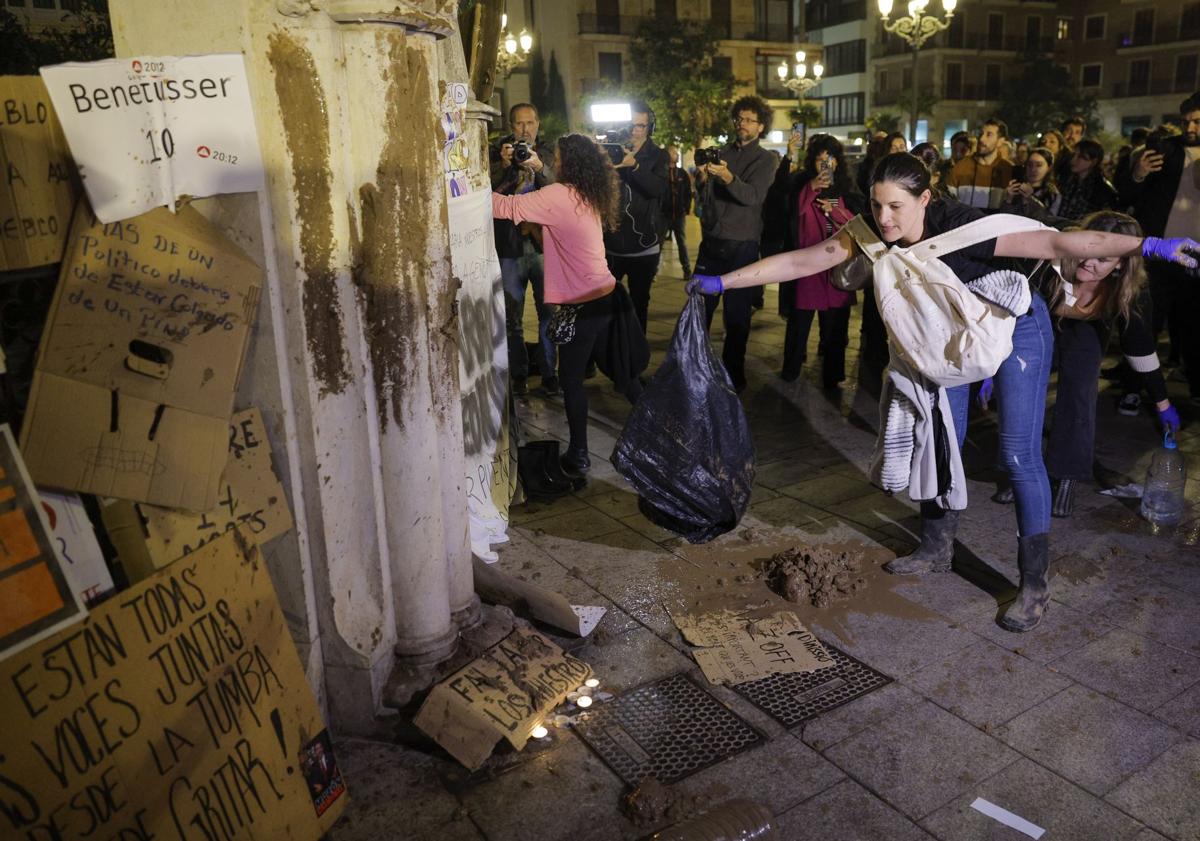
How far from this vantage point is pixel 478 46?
4.62 meters

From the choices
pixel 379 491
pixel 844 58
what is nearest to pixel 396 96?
pixel 379 491

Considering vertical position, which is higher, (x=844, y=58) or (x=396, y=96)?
(x=844, y=58)

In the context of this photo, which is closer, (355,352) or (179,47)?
(179,47)

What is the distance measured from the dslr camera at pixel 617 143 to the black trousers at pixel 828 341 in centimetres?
179

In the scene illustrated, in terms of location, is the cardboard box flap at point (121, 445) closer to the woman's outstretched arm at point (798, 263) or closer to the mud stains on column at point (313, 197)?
the mud stains on column at point (313, 197)

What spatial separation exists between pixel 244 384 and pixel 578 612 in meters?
1.67

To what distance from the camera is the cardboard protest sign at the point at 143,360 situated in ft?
7.12

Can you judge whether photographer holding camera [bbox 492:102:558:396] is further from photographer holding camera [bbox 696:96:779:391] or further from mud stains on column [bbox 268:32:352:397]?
mud stains on column [bbox 268:32:352:397]

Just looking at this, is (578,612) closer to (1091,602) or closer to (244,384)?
(244,384)

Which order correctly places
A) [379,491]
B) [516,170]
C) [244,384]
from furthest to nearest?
[516,170] → [379,491] → [244,384]

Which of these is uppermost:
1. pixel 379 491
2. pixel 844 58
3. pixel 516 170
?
pixel 844 58

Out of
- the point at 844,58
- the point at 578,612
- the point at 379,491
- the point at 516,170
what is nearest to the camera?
the point at 379,491

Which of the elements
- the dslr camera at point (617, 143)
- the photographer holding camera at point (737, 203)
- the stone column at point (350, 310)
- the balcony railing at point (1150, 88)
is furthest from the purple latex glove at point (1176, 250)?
the balcony railing at point (1150, 88)

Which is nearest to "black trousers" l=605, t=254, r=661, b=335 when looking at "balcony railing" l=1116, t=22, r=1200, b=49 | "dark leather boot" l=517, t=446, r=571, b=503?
"dark leather boot" l=517, t=446, r=571, b=503
